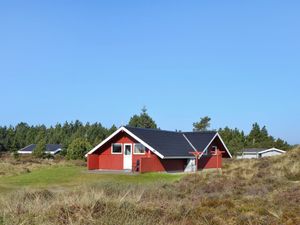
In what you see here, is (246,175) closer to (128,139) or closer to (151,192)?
(151,192)

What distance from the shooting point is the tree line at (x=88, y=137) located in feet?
178

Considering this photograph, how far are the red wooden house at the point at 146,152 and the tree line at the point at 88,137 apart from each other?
14.7 metres

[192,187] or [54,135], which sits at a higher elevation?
[54,135]

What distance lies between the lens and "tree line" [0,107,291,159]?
54.3 m

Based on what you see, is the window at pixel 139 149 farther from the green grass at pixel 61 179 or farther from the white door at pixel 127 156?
the green grass at pixel 61 179

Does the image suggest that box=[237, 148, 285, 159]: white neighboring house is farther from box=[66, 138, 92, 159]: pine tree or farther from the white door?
the white door

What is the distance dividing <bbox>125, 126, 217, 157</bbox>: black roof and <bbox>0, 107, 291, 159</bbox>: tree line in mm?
14298

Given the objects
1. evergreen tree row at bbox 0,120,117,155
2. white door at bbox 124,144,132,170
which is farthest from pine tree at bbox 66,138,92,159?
evergreen tree row at bbox 0,120,117,155

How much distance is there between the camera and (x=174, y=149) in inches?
1407

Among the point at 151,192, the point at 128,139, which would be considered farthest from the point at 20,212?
the point at 128,139

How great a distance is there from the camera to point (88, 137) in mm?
100812

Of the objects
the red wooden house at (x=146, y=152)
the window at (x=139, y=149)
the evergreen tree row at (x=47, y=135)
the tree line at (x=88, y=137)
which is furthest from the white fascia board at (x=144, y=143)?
the evergreen tree row at (x=47, y=135)

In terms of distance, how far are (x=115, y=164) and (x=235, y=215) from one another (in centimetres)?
2672

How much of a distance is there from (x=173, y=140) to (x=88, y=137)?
65121 millimetres
